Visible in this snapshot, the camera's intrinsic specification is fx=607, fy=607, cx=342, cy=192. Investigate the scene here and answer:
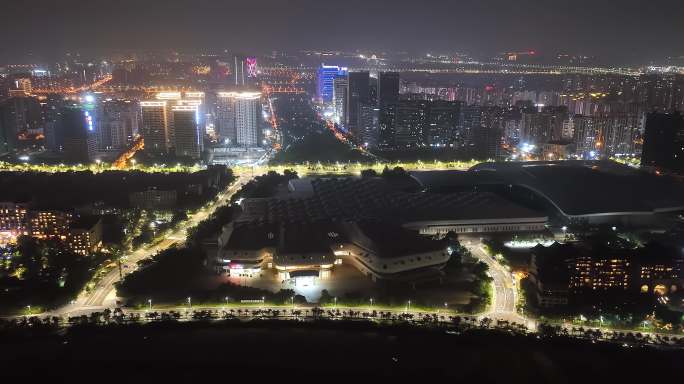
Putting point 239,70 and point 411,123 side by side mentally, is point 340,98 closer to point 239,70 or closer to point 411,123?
point 239,70

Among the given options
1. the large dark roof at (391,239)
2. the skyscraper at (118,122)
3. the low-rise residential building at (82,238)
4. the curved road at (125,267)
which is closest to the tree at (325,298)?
the large dark roof at (391,239)

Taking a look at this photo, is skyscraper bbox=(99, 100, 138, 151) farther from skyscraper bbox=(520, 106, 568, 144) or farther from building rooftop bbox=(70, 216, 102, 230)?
skyscraper bbox=(520, 106, 568, 144)

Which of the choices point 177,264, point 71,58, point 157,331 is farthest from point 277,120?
point 71,58

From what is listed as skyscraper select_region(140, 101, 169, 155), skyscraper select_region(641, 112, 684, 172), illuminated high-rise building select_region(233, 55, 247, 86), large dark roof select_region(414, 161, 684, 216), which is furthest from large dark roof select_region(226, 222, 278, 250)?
illuminated high-rise building select_region(233, 55, 247, 86)

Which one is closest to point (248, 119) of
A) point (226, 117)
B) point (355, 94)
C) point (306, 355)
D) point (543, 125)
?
point (226, 117)

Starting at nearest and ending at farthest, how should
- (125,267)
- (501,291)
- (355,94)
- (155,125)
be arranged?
1. (501,291)
2. (125,267)
3. (155,125)
4. (355,94)

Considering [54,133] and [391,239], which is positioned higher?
[54,133]
